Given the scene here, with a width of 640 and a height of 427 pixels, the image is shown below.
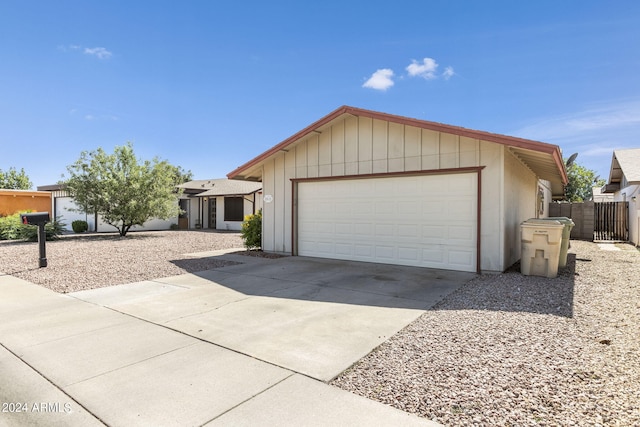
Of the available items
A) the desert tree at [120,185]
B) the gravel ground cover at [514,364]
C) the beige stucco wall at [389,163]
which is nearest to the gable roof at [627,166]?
the beige stucco wall at [389,163]

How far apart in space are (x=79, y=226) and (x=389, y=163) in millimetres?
20661

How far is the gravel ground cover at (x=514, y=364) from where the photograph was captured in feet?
7.82

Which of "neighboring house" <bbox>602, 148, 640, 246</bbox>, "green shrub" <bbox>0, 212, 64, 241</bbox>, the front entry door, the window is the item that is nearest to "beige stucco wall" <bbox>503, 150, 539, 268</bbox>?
"neighboring house" <bbox>602, 148, 640, 246</bbox>

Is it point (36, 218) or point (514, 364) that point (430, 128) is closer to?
point (514, 364)

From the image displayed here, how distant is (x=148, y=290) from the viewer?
20.7 ft

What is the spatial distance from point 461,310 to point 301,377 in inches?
115

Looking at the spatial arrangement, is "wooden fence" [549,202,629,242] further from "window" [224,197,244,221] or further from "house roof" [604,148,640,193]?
"window" [224,197,244,221]

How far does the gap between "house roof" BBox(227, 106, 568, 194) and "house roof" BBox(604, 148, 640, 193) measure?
2.80 meters

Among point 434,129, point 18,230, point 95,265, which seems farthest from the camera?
point 18,230

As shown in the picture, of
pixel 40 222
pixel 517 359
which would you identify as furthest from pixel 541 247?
pixel 40 222

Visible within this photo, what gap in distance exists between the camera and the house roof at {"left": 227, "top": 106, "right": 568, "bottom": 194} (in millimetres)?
6631

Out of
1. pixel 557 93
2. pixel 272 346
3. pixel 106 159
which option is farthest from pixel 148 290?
pixel 557 93

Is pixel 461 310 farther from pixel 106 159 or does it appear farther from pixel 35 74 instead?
pixel 106 159

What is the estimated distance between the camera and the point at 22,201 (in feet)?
67.2
